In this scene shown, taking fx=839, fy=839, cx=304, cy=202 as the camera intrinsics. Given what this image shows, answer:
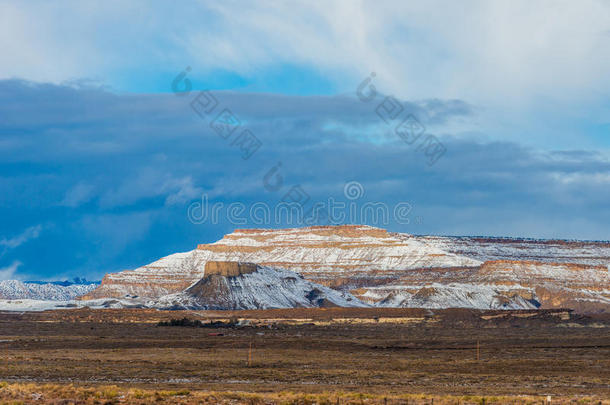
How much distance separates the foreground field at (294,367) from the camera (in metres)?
38.0

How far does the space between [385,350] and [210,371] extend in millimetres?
27250

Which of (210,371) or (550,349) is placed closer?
(210,371)

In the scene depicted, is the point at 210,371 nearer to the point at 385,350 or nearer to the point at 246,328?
the point at 385,350

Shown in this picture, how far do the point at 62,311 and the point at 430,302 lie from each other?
8199 centimetres

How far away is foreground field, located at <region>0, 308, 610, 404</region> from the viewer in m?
38.0

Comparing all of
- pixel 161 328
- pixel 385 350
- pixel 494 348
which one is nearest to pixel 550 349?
pixel 494 348

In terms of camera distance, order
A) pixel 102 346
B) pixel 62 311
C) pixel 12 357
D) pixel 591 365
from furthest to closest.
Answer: pixel 62 311 < pixel 102 346 < pixel 12 357 < pixel 591 365

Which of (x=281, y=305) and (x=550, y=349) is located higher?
(x=281, y=305)

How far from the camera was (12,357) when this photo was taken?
67688 mm

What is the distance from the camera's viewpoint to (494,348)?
82.8 metres

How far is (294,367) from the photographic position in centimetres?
6125

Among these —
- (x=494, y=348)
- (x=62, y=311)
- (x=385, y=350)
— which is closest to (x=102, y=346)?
(x=385, y=350)

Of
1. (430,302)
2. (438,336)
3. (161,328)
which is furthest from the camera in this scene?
(430,302)

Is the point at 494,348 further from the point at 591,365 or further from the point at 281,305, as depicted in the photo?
the point at 281,305
